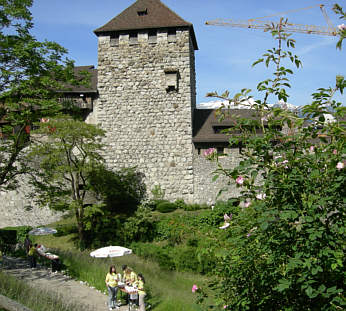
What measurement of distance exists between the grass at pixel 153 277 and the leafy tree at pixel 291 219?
5.77 metres

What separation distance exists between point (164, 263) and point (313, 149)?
502 inches

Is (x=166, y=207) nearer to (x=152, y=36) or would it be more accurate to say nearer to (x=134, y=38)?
(x=152, y=36)

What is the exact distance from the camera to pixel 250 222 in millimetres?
4301

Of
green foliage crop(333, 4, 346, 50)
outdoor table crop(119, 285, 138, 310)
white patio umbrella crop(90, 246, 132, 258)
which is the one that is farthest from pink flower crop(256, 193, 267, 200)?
white patio umbrella crop(90, 246, 132, 258)

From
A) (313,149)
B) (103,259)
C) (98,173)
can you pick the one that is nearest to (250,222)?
(313,149)

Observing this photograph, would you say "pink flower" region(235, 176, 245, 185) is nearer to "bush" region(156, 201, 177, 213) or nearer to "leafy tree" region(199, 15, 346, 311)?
"leafy tree" region(199, 15, 346, 311)

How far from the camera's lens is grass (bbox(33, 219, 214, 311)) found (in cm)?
1048

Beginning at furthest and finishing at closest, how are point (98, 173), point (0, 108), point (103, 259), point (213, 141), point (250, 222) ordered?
point (213, 141) < point (98, 173) < point (103, 259) < point (0, 108) < point (250, 222)

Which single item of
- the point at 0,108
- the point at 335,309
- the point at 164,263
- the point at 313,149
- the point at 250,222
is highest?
the point at 0,108

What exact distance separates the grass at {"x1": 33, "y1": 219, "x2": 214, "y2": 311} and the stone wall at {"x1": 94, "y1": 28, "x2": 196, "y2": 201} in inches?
275

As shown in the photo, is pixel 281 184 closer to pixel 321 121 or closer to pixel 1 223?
pixel 321 121

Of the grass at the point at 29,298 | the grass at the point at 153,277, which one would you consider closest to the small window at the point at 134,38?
the grass at the point at 153,277

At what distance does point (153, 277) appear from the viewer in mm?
13836

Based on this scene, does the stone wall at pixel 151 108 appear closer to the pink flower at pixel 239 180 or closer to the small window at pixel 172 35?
the small window at pixel 172 35
